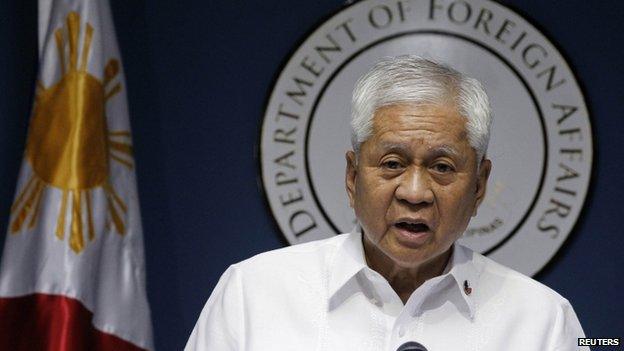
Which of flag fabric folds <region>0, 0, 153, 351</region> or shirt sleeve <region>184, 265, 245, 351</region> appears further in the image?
flag fabric folds <region>0, 0, 153, 351</region>

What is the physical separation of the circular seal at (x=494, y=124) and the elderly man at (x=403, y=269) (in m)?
1.21

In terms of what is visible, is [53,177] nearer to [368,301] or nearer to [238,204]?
[238,204]

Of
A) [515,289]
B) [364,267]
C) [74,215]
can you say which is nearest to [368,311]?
[364,267]

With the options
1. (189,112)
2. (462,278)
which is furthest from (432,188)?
(189,112)

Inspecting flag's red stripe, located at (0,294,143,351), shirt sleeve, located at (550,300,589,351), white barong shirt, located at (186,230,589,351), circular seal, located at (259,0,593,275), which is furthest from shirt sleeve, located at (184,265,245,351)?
circular seal, located at (259,0,593,275)

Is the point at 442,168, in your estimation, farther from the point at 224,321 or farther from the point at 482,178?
the point at 224,321

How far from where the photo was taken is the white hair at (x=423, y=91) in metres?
1.66

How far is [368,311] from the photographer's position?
68.9 inches

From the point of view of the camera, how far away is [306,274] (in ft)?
5.98

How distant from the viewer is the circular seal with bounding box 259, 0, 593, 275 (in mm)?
3051

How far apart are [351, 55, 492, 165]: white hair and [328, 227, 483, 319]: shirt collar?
228 mm

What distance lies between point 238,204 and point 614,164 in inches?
48.1

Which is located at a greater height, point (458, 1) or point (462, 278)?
point (458, 1)

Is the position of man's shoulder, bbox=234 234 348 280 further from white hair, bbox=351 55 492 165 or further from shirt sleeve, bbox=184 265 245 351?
white hair, bbox=351 55 492 165
